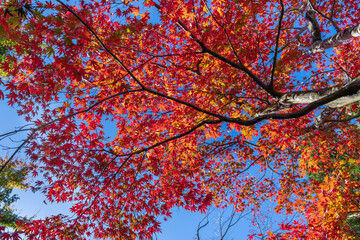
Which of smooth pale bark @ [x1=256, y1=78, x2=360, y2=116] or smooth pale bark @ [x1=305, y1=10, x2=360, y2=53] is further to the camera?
smooth pale bark @ [x1=305, y1=10, x2=360, y2=53]

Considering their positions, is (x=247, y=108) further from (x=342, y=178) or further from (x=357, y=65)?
(x=357, y=65)

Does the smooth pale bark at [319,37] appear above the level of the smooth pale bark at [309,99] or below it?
above

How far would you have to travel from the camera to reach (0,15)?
13.5 ft

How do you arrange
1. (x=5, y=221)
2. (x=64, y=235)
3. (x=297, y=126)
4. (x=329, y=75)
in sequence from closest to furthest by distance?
(x=64, y=235) < (x=297, y=126) < (x=329, y=75) < (x=5, y=221)

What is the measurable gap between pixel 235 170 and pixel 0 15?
1025 cm

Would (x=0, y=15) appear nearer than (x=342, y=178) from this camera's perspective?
Yes

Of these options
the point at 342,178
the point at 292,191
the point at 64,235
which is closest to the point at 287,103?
the point at 342,178

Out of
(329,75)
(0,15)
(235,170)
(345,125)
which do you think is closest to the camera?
(0,15)

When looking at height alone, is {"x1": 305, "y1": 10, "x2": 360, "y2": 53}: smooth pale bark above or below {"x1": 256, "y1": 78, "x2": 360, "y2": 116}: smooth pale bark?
above

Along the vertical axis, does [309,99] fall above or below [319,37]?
below

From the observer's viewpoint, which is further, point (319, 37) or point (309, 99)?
point (319, 37)

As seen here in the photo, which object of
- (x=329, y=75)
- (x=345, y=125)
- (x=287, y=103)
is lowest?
(x=287, y=103)

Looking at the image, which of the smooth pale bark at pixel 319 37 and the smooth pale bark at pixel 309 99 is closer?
the smooth pale bark at pixel 309 99

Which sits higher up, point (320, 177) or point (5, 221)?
point (320, 177)
